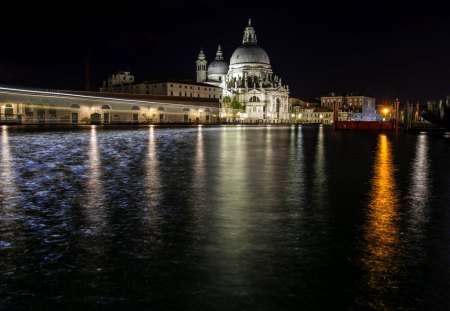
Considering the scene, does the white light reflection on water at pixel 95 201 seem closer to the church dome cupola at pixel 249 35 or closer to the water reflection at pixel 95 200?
the water reflection at pixel 95 200

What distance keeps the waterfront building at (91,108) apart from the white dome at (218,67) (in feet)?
139

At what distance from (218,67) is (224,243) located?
475 feet

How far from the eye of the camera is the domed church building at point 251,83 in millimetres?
135500

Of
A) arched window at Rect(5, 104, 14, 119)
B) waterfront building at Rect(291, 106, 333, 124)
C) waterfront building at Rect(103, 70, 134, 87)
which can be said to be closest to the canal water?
arched window at Rect(5, 104, 14, 119)

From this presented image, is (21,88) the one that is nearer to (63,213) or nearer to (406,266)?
(63,213)

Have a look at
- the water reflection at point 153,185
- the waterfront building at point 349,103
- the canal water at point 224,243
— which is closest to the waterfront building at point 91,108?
the water reflection at point 153,185

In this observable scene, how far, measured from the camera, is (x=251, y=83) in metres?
137

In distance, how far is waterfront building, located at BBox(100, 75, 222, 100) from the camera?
382 ft

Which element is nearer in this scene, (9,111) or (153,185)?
(153,185)

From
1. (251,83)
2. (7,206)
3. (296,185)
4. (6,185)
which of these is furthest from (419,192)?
(251,83)

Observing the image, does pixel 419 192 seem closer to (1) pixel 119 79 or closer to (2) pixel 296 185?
(2) pixel 296 185

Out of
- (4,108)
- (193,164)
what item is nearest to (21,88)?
(4,108)

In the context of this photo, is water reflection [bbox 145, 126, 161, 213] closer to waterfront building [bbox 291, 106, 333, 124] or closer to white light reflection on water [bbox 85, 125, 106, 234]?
white light reflection on water [bbox 85, 125, 106, 234]

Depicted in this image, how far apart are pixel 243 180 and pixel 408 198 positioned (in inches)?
158
